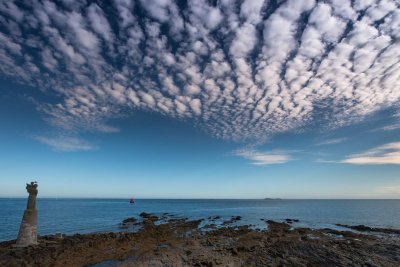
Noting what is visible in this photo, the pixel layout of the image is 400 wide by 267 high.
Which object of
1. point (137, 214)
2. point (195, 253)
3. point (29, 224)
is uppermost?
point (29, 224)

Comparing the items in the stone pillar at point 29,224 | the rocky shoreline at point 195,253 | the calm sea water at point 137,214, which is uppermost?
the stone pillar at point 29,224

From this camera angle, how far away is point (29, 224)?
25.1 metres

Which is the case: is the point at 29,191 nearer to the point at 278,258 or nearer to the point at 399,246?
the point at 278,258

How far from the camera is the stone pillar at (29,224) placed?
81.4 feet

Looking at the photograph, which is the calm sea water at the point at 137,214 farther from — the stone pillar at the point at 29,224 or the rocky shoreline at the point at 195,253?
the rocky shoreline at the point at 195,253

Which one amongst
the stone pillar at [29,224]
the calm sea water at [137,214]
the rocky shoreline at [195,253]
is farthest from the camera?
the calm sea water at [137,214]

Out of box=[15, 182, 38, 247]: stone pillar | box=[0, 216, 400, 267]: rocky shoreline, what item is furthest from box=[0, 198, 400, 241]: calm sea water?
box=[0, 216, 400, 267]: rocky shoreline

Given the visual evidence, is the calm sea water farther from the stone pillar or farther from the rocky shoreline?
the rocky shoreline

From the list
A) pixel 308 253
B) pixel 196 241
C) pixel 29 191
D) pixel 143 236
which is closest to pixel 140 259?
pixel 196 241

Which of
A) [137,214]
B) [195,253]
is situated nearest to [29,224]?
[195,253]

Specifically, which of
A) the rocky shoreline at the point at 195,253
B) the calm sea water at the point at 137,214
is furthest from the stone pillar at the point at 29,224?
the calm sea water at the point at 137,214

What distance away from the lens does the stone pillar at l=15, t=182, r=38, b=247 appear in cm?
2480

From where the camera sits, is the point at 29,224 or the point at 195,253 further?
the point at 29,224

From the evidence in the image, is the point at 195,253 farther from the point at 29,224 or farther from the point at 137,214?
the point at 137,214
